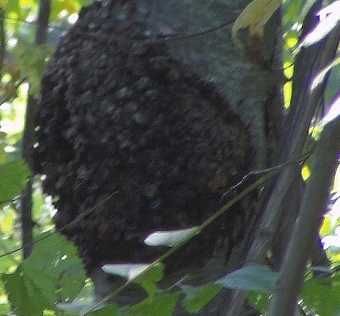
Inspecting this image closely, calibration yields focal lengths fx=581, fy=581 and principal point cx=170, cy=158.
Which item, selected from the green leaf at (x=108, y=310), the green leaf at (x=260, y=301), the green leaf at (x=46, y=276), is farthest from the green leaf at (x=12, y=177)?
the green leaf at (x=260, y=301)

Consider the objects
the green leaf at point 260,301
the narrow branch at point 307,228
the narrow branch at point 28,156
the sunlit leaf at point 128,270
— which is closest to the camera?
the narrow branch at point 307,228

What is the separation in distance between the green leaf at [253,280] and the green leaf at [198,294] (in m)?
0.04

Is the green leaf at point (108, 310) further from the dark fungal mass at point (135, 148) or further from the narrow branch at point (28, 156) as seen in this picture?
the narrow branch at point (28, 156)

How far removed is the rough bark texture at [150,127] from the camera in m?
0.82

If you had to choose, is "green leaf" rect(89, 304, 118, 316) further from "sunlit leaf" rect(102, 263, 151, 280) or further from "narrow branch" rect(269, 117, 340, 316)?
"narrow branch" rect(269, 117, 340, 316)

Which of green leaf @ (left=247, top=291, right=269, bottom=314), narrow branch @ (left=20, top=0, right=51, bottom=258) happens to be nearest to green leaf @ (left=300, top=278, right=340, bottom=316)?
green leaf @ (left=247, top=291, right=269, bottom=314)

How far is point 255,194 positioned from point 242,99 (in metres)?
0.15

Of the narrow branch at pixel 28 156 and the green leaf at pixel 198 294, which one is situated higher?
the narrow branch at pixel 28 156

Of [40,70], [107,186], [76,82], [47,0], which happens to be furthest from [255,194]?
[47,0]

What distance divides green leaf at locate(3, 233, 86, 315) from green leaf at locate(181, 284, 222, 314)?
18 cm

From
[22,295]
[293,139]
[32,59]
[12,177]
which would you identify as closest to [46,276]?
[22,295]

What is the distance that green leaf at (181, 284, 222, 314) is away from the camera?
2.04 feet

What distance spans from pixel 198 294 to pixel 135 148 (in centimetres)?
27

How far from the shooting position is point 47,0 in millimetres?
1196
